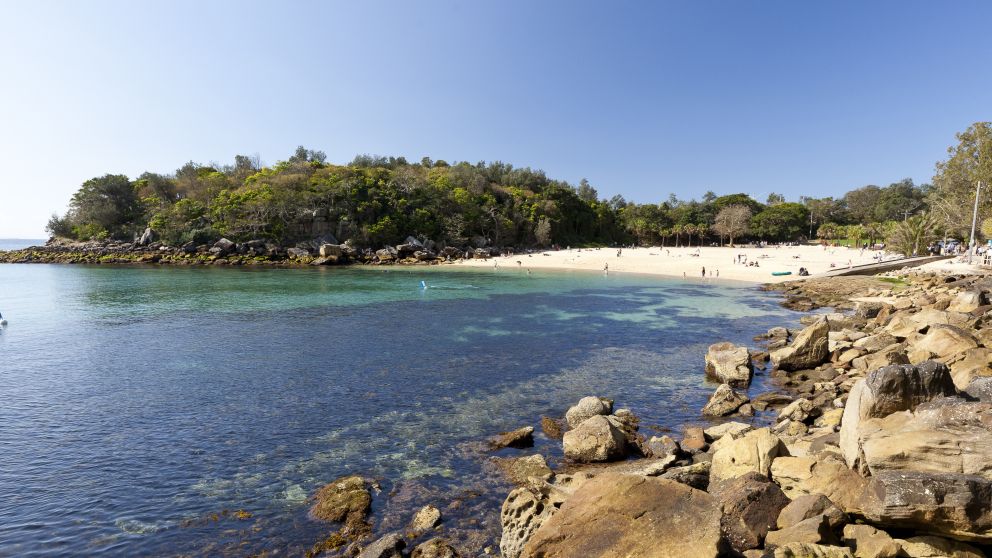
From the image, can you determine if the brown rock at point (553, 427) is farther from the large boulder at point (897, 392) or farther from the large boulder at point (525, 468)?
the large boulder at point (897, 392)

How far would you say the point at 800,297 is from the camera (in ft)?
139

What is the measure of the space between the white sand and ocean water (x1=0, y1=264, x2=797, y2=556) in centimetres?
2647

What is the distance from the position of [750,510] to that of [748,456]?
2.40 meters

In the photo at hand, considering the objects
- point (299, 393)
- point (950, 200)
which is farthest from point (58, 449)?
point (950, 200)

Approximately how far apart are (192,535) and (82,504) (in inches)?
135

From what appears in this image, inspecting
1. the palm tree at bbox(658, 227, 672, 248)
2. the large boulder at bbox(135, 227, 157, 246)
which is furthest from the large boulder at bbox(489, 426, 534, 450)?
the palm tree at bbox(658, 227, 672, 248)

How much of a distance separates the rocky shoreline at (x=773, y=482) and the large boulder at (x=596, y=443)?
36 millimetres

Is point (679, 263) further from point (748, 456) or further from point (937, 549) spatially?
point (937, 549)

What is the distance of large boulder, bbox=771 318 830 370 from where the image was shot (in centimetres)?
1970

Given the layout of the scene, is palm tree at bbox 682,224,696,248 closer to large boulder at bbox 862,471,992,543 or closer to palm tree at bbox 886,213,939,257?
palm tree at bbox 886,213,939,257

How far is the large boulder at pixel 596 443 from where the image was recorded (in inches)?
474

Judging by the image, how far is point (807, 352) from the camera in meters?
19.8

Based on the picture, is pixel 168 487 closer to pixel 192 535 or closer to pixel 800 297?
pixel 192 535

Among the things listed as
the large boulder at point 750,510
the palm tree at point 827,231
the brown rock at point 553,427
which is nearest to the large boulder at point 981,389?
the large boulder at point 750,510
